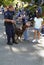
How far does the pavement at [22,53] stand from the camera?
953 cm

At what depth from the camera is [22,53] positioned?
36.1 feet

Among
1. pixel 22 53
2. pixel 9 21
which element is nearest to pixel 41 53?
pixel 22 53

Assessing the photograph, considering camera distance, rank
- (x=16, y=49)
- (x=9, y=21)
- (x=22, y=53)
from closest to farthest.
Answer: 1. (x=22, y=53)
2. (x=16, y=49)
3. (x=9, y=21)

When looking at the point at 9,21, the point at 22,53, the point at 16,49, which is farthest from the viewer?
the point at 9,21

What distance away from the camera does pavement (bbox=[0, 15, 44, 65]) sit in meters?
9.53

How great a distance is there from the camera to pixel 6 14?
40.9 feet

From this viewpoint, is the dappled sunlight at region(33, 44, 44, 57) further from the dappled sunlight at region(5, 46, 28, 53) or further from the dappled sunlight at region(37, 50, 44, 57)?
the dappled sunlight at region(5, 46, 28, 53)

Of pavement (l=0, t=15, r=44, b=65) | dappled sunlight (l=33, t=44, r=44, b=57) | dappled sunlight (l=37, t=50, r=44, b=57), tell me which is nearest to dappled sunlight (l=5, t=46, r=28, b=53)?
pavement (l=0, t=15, r=44, b=65)

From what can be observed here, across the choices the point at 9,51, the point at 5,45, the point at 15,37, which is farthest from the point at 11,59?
the point at 15,37

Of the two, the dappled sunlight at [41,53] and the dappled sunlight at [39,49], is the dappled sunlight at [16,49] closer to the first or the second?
the dappled sunlight at [39,49]

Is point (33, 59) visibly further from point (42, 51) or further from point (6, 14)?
point (6, 14)

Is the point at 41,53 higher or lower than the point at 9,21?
lower

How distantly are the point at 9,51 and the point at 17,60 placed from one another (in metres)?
1.69

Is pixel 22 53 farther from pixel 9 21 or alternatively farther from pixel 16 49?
pixel 9 21
